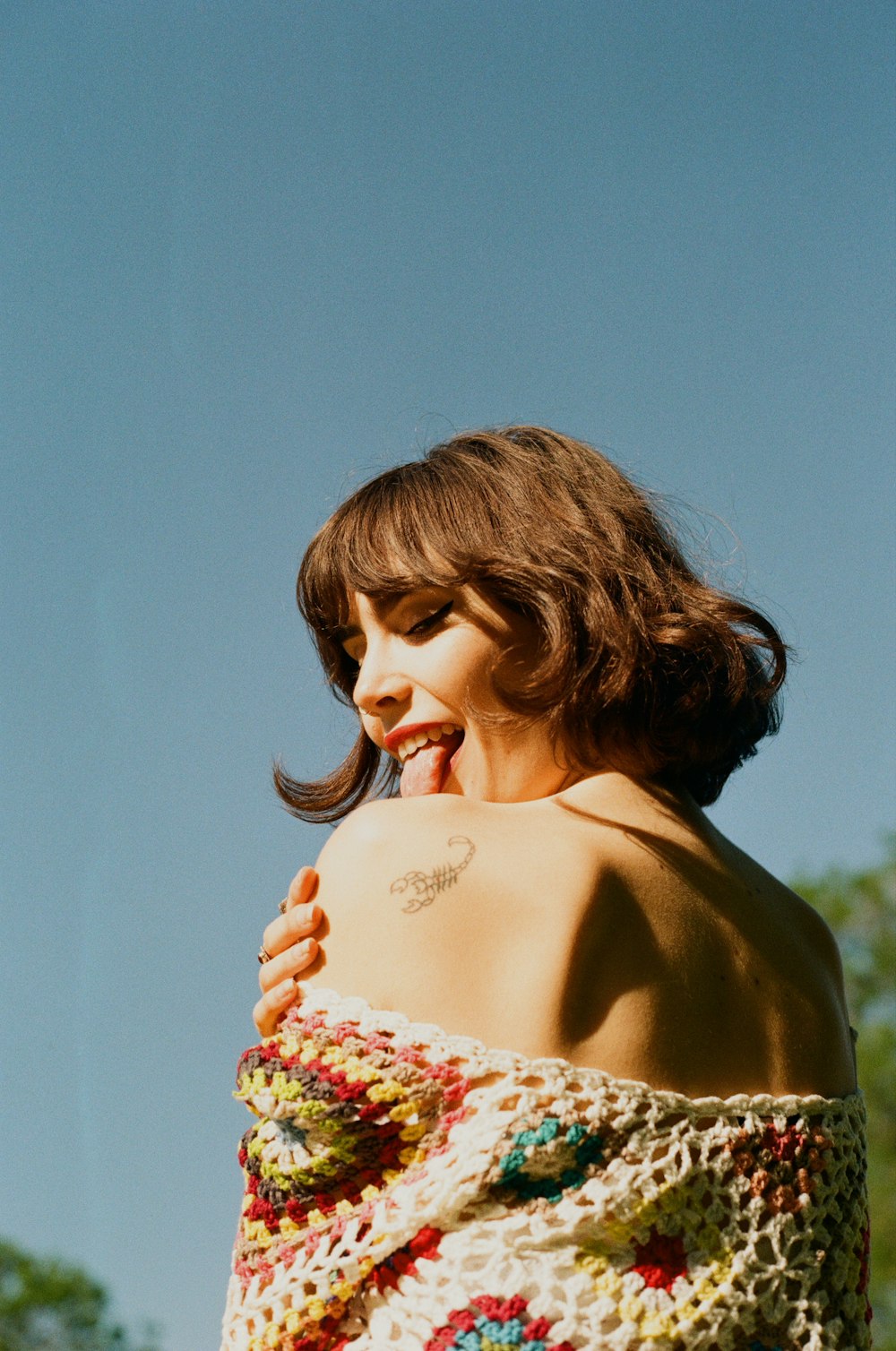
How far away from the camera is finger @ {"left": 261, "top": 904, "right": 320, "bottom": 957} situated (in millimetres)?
1835

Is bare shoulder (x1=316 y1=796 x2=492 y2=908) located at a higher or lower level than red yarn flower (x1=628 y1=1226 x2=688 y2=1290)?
higher

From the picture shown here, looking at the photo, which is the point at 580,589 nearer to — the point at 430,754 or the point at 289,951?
the point at 430,754

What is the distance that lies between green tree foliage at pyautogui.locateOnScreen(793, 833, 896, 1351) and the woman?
44.6 ft

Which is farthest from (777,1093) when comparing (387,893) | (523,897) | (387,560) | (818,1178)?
(387,560)

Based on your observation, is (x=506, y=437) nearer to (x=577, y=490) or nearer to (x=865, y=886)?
(x=577, y=490)

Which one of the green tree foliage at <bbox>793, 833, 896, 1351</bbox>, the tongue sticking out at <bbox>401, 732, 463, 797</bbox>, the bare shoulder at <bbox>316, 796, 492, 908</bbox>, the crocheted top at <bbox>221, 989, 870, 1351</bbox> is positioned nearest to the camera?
the crocheted top at <bbox>221, 989, 870, 1351</bbox>

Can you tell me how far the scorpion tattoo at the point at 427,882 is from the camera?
67.5 inches

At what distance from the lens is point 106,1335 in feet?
53.3

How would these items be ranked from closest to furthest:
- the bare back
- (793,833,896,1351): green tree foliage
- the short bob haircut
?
1. the bare back
2. the short bob haircut
3. (793,833,896,1351): green tree foliage

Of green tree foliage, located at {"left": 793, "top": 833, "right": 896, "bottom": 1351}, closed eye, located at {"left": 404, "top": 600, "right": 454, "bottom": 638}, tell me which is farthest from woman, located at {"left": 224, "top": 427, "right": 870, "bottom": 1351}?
green tree foliage, located at {"left": 793, "top": 833, "right": 896, "bottom": 1351}

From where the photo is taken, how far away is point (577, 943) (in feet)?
5.40

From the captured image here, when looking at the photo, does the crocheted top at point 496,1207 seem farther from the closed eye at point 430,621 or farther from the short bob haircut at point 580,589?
the closed eye at point 430,621

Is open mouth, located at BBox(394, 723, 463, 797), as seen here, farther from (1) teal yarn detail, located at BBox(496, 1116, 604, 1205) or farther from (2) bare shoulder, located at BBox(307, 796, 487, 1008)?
(1) teal yarn detail, located at BBox(496, 1116, 604, 1205)

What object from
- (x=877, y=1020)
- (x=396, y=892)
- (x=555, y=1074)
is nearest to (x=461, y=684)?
(x=396, y=892)
